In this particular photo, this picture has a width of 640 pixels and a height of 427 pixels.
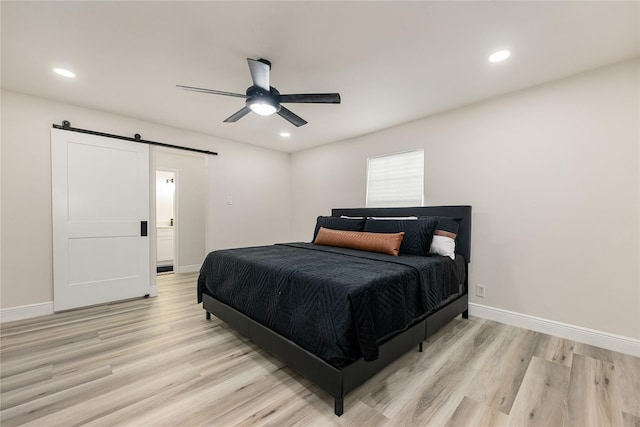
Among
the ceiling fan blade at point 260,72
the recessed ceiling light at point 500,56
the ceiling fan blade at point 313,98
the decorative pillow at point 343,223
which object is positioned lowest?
the decorative pillow at point 343,223

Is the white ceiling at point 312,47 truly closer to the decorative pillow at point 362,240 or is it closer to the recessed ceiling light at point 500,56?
the recessed ceiling light at point 500,56

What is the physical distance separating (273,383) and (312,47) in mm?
2446

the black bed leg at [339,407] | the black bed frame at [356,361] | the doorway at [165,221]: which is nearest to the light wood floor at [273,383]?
the black bed leg at [339,407]

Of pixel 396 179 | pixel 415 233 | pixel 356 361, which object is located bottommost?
pixel 356 361

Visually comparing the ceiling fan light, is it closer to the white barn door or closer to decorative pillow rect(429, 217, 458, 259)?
decorative pillow rect(429, 217, 458, 259)

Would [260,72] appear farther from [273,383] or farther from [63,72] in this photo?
[273,383]

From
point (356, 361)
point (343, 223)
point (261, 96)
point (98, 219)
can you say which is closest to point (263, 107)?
point (261, 96)

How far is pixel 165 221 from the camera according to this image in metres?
6.53

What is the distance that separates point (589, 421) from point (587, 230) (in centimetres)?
159

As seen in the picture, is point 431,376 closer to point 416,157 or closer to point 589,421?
point 589,421

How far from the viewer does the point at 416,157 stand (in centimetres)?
355

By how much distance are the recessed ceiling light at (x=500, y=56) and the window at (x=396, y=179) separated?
141cm

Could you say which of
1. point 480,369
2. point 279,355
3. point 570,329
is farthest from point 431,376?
point 570,329

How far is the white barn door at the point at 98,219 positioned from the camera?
9.87ft
